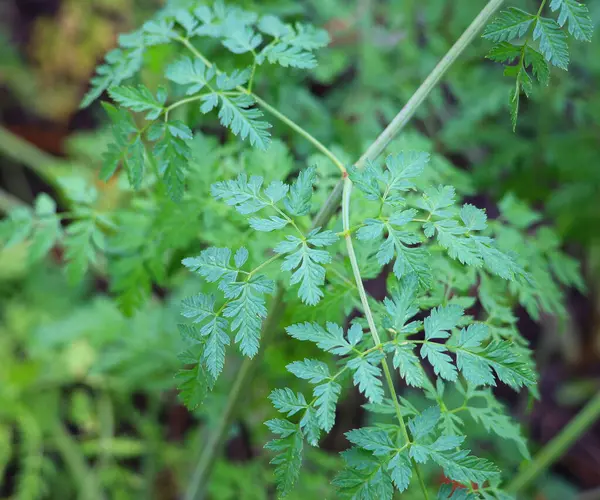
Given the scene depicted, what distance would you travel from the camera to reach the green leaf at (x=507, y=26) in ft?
2.86

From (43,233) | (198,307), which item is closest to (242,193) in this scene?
(198,307)

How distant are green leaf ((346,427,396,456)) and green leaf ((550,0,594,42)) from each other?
0.64 m

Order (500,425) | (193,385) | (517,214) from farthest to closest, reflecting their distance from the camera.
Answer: (517,214), (500,425), (193,385)

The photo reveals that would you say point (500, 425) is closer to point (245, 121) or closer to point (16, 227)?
point (245, 121)

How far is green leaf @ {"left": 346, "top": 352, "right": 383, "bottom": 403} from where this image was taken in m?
0.79

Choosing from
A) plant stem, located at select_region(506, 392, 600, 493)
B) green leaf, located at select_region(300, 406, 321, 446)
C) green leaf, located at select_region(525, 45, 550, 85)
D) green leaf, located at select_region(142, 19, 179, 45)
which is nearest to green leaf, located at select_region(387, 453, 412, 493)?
green leaf, located at select_region(300, 406, 321, 446)

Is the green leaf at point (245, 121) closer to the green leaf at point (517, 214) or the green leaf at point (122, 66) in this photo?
the green leaf at point (122, 66)

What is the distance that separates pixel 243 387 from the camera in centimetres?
118

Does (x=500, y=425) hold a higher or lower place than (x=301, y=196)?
lower

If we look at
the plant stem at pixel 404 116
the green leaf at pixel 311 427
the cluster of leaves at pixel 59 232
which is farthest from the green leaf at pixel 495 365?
the cluster of leaves at pixel 59 232

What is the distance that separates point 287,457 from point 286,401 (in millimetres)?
76

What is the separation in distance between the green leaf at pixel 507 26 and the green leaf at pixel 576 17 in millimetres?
43

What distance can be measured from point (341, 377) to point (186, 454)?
144 centimetres

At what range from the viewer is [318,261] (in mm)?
859
